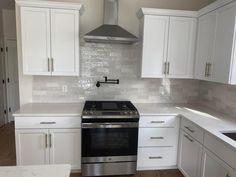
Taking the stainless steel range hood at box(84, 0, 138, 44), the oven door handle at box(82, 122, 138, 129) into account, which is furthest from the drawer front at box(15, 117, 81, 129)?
the stainless steel range hood at box(84, 0, 138, 44)

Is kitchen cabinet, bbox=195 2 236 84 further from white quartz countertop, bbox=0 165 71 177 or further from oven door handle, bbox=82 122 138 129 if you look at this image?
white quartz countertop, bbox=0 165 71 177

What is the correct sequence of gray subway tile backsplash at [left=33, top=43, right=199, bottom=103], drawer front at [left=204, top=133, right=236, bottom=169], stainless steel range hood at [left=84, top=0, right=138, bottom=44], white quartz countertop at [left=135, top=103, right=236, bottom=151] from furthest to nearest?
1. gray subway tile backsplash at [left=33, top=43, right=199, bottom=103]
2. stainless steel range hood at [left=84, top=0, right=138, bottom=44]
3. white quartz countertop at [left=135, top=103, right=236, bottom=151]
4. drawer front at [left=204, top=133, right=236, bottom=169]

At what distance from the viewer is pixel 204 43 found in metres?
2.56

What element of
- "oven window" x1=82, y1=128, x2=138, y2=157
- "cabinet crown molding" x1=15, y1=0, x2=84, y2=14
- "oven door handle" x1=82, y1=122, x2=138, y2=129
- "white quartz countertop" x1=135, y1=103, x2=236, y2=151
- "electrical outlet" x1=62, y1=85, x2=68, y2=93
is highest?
"cabinet crown molding" x1=15, y1=0, x2=84, y2=14

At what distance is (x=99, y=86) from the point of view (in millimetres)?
2979

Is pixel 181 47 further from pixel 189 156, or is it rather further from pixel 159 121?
pixel 189 156

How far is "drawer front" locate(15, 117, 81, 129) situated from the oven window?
0.19 metres

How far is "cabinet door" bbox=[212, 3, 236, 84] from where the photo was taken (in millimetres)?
2031

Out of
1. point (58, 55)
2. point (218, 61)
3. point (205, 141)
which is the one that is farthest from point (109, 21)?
point (205, 141)

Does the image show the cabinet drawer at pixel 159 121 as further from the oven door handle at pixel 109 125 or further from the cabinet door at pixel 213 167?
the cabinet door at pixel 213 167

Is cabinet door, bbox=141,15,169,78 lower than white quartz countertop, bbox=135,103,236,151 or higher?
higher

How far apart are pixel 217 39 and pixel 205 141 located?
129cm

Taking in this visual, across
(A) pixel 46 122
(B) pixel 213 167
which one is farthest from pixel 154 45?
(A) pixel 46 122

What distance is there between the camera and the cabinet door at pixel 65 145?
2393mm
